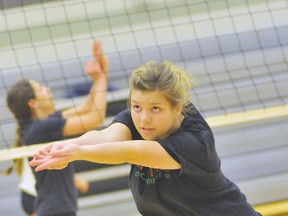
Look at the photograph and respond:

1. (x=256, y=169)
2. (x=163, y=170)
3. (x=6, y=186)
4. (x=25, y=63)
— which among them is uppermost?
(x=25, y=63)

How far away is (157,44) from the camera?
426 cm

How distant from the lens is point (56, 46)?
4.28 meters

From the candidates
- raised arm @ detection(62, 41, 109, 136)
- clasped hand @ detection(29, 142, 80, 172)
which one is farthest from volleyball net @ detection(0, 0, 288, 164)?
clasped hand @ detection(29, 142, 80, 172)

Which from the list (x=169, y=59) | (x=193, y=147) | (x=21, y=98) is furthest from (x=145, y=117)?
(x=169, y=59)

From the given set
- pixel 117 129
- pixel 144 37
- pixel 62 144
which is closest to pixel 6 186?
pixel 144 37

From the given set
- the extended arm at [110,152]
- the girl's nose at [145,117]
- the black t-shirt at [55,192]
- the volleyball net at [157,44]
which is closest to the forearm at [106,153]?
the extended arm at [110,152]

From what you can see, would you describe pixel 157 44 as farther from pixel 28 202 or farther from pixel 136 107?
pixel 136 107

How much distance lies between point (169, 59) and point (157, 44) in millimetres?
214

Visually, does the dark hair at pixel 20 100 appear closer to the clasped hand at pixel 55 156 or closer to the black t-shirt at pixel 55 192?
the black t-shirt at pixel 55 192

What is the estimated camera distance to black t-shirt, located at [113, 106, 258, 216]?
1674 mm

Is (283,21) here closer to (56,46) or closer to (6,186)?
(56,46)

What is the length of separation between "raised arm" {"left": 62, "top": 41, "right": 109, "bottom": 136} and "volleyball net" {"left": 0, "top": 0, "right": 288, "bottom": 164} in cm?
91

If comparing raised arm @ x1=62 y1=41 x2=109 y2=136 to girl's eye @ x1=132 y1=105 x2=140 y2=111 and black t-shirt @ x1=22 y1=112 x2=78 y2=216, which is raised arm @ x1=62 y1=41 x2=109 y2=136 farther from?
girl's eye @ x1=132 y1=105 x2=140 y2=111

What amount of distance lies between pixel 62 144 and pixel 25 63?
9.40 feet
